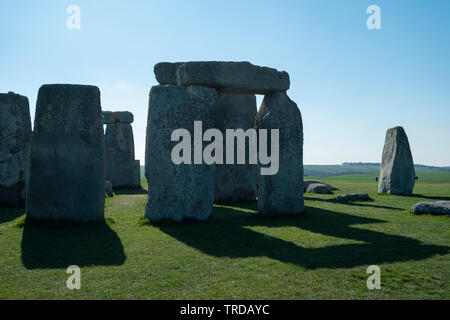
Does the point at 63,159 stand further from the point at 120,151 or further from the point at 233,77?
the point at 120,151

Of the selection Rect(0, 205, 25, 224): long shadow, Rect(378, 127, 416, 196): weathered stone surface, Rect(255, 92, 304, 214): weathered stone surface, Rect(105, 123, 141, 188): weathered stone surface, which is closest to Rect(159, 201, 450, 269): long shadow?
Rect(255, 92, 304, 214): weathered stone surface

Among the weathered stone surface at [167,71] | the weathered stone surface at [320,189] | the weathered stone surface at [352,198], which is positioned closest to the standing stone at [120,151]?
the weathered stone surface at [167,71]

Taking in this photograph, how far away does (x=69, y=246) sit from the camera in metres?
5.94

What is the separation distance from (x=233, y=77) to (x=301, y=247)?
4.26m

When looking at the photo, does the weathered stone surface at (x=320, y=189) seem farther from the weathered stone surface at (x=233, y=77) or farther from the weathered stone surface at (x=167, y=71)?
the weathered stone surface at (x=167, y=71)

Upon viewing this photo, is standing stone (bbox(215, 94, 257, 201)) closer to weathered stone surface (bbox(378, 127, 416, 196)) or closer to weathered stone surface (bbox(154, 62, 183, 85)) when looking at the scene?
weathered stone surface (bbox(154, 62, 183, 85))

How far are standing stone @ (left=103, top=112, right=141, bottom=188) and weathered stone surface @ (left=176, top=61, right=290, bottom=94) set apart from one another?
10.2 metres

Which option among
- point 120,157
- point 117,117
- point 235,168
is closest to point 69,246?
point 235,168

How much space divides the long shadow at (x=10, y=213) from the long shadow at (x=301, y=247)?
3842mm

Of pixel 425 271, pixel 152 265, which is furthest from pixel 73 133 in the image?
pixel 425 271

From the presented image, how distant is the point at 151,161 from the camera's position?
8.00 metres

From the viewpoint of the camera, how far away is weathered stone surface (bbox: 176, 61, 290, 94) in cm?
823
